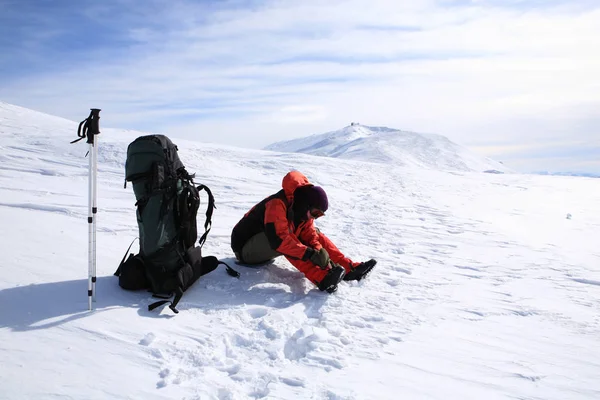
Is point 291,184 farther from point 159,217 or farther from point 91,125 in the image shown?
point 91,125

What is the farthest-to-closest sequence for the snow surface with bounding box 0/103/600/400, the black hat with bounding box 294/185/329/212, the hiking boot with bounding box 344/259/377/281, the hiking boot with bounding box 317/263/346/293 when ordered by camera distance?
the hiking boot with bounding box 344/259/377/281, the black hat with bounding box 294/185/329/212, the hiking boot with bounding box 317/263/346/293, the snow surface with bounding box 0/103/600/400

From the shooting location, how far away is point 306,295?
171 inches

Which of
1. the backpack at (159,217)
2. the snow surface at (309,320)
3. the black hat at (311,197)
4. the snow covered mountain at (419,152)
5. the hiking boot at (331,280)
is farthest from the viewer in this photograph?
the snow covered mountain at (419,152)

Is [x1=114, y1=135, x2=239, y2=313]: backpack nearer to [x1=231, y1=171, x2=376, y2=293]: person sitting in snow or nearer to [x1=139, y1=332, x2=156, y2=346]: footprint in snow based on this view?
[x1=139, y1=332, x2=156, y2=346]: footprint in snow

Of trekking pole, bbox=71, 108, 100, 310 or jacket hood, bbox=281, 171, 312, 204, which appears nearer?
trekking pole, bbox=71, 108, 100, 310

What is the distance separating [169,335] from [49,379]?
2.98 feet

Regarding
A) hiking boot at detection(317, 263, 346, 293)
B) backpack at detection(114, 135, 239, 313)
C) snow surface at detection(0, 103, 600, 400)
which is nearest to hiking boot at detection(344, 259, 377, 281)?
snow surface at detection(0, 103, 600, 400)

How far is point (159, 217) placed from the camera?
3.87m

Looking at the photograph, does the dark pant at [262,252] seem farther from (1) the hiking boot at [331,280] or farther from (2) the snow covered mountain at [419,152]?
(2) the snow covered mountain at [419,152]

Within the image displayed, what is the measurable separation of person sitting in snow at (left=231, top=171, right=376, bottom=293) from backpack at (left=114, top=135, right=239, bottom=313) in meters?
0.93

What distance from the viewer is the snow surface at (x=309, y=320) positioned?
2764 mm

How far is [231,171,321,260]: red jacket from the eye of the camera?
4.33 meters

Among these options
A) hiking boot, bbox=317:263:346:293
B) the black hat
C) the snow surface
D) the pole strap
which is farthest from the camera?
the black hat

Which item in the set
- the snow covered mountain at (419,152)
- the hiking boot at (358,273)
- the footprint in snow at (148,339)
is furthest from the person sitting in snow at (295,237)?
the snow covered mountain at (419,152)
